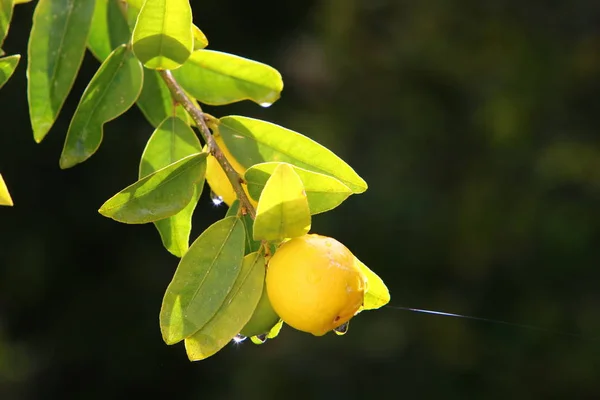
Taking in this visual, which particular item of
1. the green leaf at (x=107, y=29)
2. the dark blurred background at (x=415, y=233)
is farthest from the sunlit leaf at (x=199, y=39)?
the dark blurred background at (x=415, y=233)

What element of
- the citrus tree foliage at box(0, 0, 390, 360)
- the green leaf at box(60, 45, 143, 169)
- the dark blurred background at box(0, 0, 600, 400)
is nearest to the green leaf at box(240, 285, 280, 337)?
the citrus tree foliage at box(0, 0, 390, 360)

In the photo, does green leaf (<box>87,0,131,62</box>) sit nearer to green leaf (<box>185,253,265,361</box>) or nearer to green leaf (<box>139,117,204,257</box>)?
green leaf (<box>139,117,204,257</box>)

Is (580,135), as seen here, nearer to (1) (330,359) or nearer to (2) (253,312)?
(1) (330,359)

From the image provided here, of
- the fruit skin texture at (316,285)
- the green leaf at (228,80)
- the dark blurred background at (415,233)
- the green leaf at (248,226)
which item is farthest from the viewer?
the dark blurred background at (415,233)

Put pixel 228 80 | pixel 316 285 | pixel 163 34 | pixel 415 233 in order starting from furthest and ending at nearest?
1. pixel 415 233
2. pixel 228 80
3. pixel 163 34
4. pixel 316 285

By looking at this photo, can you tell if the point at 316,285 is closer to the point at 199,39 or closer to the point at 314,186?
the point at 314,186

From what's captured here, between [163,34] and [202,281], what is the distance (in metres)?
0.19

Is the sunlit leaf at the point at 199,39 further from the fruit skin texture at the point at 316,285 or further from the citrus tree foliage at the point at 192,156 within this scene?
the fruit skin texture at the point at 316,285

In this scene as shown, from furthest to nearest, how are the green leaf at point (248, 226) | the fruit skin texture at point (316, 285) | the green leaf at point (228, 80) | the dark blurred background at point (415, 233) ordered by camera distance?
the dark blurred background at point (415, 233) < the green leaf at point (228, 80) < the green leaf at point (248, 226) < the fruit skin texture at point (316, 285)

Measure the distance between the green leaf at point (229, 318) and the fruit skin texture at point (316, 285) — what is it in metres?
0.03

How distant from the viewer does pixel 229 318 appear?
573 mm

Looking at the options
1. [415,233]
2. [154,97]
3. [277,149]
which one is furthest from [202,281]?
[415,233]

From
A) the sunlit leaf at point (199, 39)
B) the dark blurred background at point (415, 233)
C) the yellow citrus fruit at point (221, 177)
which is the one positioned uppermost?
the sunlit leaf at point (199, 39)

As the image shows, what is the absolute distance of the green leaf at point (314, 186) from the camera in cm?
58
